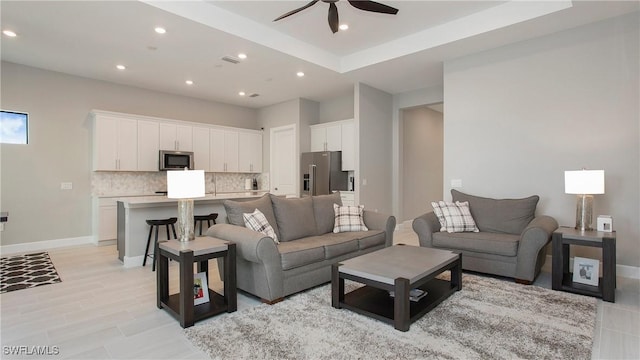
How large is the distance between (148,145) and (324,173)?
3487 millimetres

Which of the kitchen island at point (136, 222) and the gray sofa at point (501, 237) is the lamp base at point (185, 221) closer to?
the kitchen island at point (136, 222)

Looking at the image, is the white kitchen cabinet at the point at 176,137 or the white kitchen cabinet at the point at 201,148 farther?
the white kitchen cabinet at the point at 201,148

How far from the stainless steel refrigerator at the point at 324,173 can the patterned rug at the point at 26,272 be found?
14.4 feet

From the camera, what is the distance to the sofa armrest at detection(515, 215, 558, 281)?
11.0ft

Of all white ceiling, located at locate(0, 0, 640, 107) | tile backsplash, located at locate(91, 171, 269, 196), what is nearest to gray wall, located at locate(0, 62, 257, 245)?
tile backsplash, located at locate(91, 171, 269, 196)

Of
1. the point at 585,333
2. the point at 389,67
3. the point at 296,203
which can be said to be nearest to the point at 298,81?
the point at 389,67

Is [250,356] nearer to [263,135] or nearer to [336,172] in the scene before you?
[336,172]

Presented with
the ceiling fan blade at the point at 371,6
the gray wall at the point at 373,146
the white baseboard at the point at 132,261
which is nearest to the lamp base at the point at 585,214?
the ceiling fan blade at the point at 371,6

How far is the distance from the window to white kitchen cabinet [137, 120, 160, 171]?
164cm

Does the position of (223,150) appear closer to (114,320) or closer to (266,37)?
(266,37)

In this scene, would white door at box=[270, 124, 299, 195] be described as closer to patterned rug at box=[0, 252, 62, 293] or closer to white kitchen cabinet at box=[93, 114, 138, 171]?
white kitchen cabinet at box=[93, 114, 138, 171]

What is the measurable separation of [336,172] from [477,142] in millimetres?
2751

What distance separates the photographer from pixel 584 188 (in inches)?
132

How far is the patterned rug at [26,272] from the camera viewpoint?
3.51m
